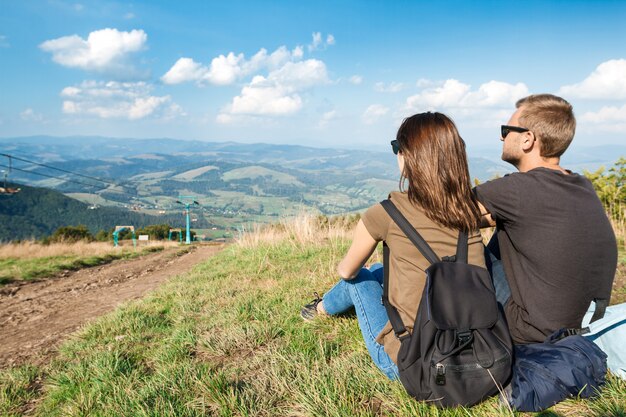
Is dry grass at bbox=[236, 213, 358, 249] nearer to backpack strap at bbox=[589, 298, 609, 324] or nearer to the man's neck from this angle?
Result: the man's neck

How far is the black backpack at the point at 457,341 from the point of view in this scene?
1643mm

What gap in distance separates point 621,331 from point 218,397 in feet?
6.97

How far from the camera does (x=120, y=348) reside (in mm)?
3033

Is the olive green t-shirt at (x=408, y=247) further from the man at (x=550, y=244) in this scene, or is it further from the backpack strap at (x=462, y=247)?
the man at (x=550, y=244)

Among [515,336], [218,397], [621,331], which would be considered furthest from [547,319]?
[218,397]

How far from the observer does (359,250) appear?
2.12m

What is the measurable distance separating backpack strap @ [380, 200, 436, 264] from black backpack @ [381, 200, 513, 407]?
0.06m

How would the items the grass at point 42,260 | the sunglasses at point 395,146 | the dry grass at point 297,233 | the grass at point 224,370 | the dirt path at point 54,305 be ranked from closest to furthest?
the grass at point 224,370, the sunglasses at point 395,146, the dirt path at point 54,305, the dry grass at point 297,233, the grass at point 42,260

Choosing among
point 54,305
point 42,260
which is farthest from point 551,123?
point 42,260

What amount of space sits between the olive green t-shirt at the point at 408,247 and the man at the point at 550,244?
25 centimetres

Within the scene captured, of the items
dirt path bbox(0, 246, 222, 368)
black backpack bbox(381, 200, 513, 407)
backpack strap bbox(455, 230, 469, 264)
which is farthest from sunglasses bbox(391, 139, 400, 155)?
dirt path bbox(0, 246, 222, 368)

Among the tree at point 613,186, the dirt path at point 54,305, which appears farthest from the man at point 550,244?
the tree at point 613,186

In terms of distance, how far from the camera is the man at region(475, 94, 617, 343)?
191 centimetres

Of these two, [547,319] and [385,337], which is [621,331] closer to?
[547,319]
